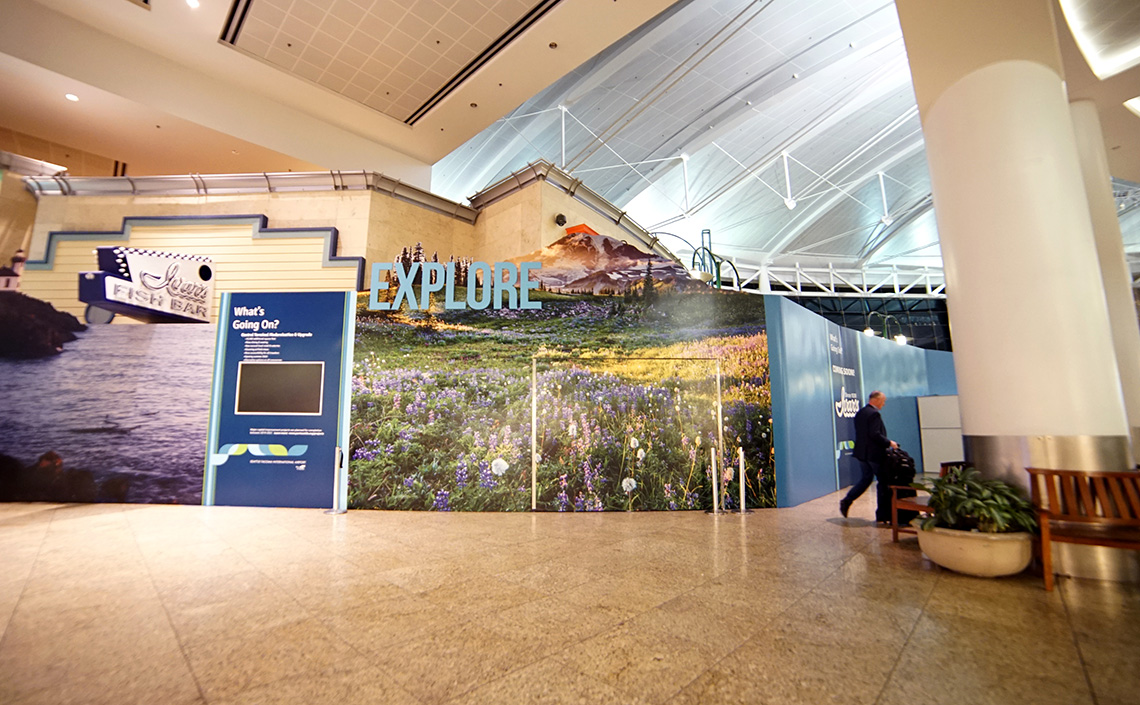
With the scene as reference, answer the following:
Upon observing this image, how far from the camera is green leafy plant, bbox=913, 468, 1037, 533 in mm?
3441

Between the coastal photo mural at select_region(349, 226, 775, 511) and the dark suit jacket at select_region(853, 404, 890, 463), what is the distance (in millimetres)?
1139

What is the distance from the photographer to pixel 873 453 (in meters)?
5.53

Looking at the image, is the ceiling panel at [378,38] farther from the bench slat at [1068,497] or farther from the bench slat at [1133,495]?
the bench slat at [1133,495]

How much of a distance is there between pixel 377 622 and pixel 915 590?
329cm

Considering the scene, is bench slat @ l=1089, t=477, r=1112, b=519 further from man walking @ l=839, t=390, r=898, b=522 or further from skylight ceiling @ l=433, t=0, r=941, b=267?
skylight ceiling @ l=433, t=0, r=941, b=267

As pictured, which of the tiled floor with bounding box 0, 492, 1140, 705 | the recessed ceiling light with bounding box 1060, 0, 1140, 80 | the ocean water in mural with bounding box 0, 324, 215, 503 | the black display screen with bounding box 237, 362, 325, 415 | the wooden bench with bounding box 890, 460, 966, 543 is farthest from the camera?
the ocean water in mural with bounding box 0, 324, 215, 503

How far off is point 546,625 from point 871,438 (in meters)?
4.58

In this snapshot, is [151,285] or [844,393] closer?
[151,285]

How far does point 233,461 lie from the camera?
7000 mm

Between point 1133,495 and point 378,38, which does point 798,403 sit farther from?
point 378,38

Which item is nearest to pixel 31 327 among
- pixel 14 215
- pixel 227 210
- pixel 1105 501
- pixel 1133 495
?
pixel 14 215

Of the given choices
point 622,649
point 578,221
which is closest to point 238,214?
point 578,221

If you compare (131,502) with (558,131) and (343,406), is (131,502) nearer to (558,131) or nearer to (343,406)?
(343,406)

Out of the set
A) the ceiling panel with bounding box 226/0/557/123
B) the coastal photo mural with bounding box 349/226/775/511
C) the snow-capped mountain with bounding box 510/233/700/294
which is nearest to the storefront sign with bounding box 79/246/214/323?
the coastal photo mural with bounding box 349/226/775/511
